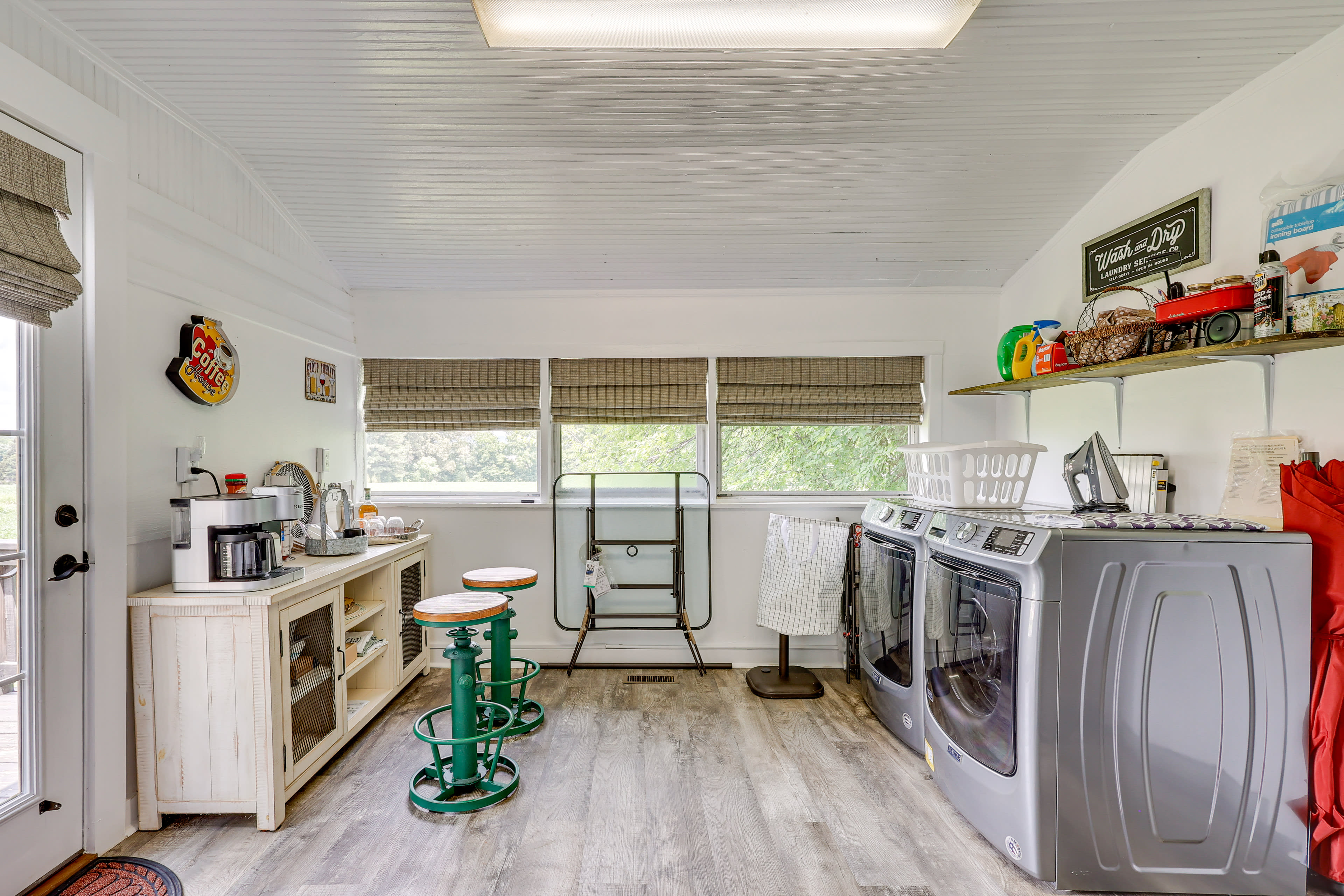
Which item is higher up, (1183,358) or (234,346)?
(234,346)

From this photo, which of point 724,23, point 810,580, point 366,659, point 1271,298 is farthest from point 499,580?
point 1271,298

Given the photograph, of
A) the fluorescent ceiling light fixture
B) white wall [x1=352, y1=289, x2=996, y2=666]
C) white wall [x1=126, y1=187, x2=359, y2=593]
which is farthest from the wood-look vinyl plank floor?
the fluorescent ceiling light fixture

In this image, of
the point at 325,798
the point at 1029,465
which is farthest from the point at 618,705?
the point at 1029,465

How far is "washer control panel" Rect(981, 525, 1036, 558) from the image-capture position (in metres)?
1.82

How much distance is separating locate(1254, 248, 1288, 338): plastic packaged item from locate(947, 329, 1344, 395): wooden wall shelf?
6cm

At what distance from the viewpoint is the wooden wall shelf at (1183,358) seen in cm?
173

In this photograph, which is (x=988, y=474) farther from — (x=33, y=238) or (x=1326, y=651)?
(x=33, y=238)

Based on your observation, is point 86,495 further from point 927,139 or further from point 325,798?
point 927,139

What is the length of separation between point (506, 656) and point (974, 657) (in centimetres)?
197

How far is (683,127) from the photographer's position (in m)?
2.45

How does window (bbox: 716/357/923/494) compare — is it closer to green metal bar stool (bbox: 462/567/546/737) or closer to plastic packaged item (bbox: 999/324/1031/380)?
plastic packaged item (bbox: 999/324/1031/380)

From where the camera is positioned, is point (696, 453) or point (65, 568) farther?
point (696, 453)

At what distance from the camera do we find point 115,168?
2.02 meters

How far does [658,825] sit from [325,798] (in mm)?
1208
